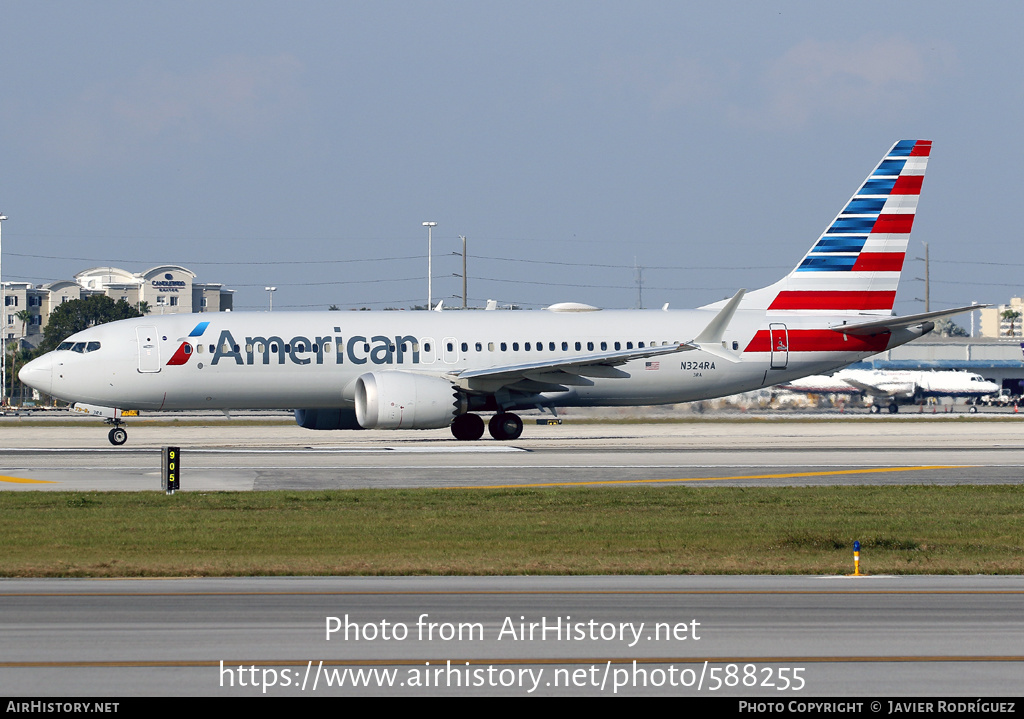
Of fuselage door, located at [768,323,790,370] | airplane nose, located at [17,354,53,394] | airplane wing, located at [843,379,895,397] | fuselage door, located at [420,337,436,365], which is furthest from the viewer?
airplane wing, located at [843,379,895,397]

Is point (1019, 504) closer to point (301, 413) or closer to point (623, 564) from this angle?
point (623, 564)

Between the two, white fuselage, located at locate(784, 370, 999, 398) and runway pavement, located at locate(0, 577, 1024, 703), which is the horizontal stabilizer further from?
white fuselage, located at locate(784, 370, 999, 398)

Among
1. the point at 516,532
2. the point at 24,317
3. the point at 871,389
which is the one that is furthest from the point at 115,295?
the point at 516,532

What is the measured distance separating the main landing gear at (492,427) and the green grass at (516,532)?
1699 cm

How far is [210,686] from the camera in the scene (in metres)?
9.18

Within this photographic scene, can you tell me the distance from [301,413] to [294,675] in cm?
3480

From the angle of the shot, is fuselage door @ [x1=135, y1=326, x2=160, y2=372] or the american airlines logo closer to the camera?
fuselage door @ [x1=135, y1=326, x2=160, y2=372]

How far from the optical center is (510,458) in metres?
33.2

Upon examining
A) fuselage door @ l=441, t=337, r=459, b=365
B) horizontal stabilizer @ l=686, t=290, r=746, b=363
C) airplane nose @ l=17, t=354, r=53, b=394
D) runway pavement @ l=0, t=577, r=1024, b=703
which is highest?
horizontal stabilizer @ l=686, t=290, r=746, b=363

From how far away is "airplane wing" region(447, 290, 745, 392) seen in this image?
128ft

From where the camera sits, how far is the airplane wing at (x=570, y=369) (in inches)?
1533

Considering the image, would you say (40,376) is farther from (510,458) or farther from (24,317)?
(24,317)

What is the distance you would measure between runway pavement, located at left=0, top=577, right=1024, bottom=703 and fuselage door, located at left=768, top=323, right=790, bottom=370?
94.8ft

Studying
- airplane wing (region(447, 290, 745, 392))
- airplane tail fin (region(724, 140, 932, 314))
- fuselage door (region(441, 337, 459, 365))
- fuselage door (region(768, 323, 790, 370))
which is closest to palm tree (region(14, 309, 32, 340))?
fuselage door (region(441, 337, 459, 365))
